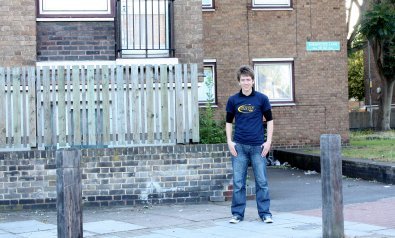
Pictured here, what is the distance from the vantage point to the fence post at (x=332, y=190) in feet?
22.9

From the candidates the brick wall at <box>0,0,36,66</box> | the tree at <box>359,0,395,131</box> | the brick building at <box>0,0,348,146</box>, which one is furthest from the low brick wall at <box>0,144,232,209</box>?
the tree at <box>359,0,395,131</box>

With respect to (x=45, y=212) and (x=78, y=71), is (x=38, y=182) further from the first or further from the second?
(x=78, y=71)

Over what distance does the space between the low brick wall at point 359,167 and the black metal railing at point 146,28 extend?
14.8 ft

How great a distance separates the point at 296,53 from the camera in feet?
63.1

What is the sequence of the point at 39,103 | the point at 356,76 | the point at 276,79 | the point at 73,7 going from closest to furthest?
1. the point at 39,103
2. the point at 73,7
3. the point at 276,79
4. the point at 356,76

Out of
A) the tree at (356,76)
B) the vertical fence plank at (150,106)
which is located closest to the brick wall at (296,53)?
the vertical fence plank at (150,106)

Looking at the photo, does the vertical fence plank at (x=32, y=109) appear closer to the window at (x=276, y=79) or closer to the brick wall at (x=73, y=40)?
the brick wall at (x=73, y=40)

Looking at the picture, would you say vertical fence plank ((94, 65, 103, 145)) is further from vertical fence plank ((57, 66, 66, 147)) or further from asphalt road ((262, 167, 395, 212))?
asphalt road ((262, 167, 395, 212))

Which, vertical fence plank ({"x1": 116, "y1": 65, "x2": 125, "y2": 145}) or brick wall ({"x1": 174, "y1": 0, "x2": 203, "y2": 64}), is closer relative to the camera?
vertical fence plank ({"x1": 116, "y1": 65, "x2": 125, "y2": 145})

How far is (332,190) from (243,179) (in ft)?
5.65

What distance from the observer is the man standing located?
839 cm

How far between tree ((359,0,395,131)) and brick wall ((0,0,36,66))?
15690 mm

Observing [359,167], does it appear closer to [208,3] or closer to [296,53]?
[296,53]

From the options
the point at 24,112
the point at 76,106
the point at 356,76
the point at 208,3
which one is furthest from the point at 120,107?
the point at 356,76
